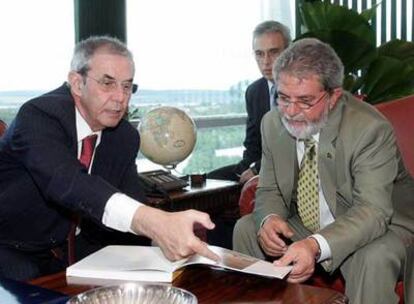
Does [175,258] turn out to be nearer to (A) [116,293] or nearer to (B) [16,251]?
(A) [116,293]

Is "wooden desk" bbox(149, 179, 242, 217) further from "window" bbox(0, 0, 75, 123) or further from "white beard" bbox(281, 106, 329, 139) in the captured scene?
"window" bbox(0, 0, 75, 123)

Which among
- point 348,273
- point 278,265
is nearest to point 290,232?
point 348,273

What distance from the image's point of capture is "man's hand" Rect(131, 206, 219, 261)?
147 cm

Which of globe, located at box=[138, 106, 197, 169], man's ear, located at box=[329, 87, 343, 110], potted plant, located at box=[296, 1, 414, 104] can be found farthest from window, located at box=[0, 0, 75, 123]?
man's ear, located at box=[329, 87, 343, 110]

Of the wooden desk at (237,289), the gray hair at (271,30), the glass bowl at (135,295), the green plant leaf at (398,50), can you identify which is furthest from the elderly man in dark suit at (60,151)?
the green plant leaf at (398,50)

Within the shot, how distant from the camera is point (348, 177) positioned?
89.0 inches

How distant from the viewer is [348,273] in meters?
2.11

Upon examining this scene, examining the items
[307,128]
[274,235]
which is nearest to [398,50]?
[307,128]

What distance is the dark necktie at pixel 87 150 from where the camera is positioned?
2.20 meters

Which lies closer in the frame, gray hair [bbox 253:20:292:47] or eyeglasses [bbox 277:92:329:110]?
eyeglasses [bbox 277:92:329:110]

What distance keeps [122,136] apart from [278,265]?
2.89 feet

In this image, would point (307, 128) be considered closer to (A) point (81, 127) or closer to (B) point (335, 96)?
(B) point (335, 96)

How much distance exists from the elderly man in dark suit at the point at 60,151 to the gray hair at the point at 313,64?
0.59 meters

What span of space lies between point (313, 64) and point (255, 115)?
184cm
